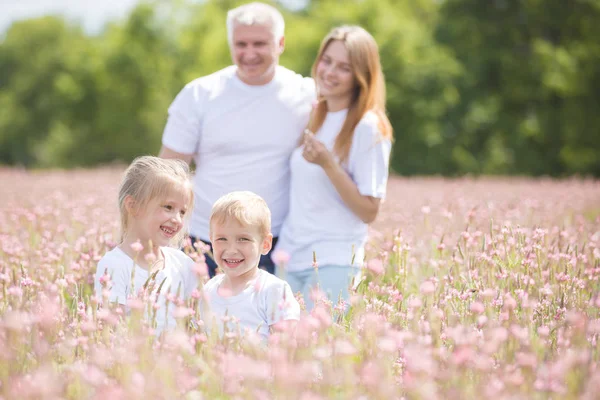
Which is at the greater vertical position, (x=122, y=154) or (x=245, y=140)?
(x=245, y=140)

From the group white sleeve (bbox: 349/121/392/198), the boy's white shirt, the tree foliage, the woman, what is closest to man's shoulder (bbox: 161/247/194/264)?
the boy's white shirt

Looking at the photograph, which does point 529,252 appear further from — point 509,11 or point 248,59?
point 509,11

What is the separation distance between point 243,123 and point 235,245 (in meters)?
1.74

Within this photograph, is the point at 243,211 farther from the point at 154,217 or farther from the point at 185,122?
the point at 185,122

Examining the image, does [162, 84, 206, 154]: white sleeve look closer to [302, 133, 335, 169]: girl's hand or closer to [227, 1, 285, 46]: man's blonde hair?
[227, 1, 285, 46]: man's blonde hair

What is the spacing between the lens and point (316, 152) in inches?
165

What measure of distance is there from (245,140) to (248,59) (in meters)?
0.54

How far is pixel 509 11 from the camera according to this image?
27.6 metres

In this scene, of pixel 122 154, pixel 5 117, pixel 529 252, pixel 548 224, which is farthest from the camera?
pixel 5 117

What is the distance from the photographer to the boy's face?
126 inches

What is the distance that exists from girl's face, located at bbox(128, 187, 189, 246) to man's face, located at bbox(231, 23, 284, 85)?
149 cm

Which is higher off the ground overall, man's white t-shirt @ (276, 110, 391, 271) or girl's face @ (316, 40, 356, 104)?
girl's face @ (316, 40, 356, 104)

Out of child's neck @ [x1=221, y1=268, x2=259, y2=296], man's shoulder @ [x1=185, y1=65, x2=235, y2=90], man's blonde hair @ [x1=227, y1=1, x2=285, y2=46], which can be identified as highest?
man's blonde hair @ [x1=227, y1=1, x2=285, y2=46]

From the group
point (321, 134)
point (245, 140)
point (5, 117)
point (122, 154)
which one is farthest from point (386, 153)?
point (5, 117)
